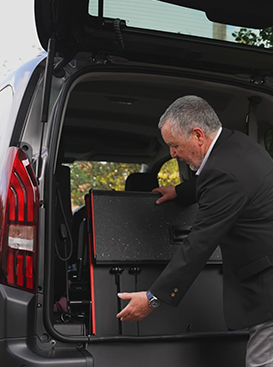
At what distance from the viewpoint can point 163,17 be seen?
2941mm

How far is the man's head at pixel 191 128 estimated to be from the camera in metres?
2.81

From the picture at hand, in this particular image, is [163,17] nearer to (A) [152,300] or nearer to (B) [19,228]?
(B) [19,228]

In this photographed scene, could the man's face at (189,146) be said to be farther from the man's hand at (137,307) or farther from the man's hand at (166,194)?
the man's hand at (137,307)

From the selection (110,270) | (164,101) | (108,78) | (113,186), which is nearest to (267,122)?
(164,101)

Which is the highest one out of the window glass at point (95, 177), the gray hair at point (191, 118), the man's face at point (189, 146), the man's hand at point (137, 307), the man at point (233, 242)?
the window glass at point (95, 177)

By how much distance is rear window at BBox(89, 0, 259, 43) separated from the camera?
286 cm

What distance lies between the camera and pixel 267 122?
4.11 meters

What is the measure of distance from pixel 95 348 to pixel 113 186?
31.7ft

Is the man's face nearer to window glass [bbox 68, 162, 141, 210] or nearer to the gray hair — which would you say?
the gray hair

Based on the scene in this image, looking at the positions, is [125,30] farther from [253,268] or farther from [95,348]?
[95,348]

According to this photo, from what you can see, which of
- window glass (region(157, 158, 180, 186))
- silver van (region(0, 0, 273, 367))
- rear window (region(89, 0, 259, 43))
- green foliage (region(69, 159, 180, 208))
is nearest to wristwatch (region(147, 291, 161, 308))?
silver van (region(0, 0, 273, 367))

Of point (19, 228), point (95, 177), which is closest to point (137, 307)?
point (19, 228)

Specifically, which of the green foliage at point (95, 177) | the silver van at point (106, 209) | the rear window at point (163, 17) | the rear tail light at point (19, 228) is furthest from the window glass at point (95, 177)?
the rear tail light at point (19, 228)

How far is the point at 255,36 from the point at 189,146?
2.33 ft
